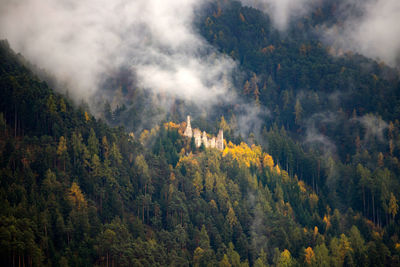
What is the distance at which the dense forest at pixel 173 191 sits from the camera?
11306 centimetres

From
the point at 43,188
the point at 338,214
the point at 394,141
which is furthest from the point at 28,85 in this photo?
the point at 394,141

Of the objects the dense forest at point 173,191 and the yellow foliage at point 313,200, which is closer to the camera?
the dense forest at point 173,191

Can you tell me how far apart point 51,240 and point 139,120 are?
215ft

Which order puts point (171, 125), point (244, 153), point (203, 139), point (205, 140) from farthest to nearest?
1. point (171, 125)
2. point (244, 153)
3. point (205, 140)
4. point (203, 139)

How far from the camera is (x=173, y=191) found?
447 feet

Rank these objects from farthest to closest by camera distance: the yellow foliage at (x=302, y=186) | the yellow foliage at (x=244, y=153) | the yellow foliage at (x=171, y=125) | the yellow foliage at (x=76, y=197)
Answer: the yellow foliage at (x=171, y=125) < the yellow foliage at (x=302, y=186) < the yellow foliage at (x=244, y=153) < the yellow foliage at (x=76, y=197)

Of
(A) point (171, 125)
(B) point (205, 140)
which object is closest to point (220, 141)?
(B) point (205, 140)

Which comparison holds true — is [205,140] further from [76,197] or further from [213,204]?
[76,197]

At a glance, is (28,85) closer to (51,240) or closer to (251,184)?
(51,240)

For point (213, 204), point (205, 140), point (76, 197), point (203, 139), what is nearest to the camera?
point (76, 197)

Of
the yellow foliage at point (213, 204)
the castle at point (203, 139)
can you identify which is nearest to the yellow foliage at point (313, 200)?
the castle at point (203, 139)

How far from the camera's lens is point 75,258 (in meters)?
107

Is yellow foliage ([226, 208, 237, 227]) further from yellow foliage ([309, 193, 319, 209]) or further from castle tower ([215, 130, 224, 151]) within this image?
castle tower ([215, 130, 224, 151])

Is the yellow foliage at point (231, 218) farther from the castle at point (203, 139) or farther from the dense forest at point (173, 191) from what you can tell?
the castle at point (203, 139)
